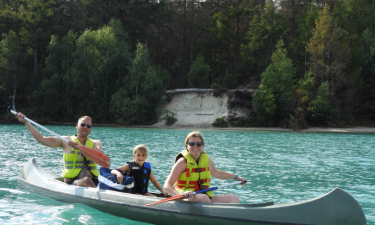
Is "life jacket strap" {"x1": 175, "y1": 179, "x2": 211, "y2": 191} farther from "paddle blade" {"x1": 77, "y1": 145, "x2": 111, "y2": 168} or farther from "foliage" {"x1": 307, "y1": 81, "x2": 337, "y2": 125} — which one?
"foliage" {"x1": 307, "y1": 81, "x2": 337, "y2": 125}

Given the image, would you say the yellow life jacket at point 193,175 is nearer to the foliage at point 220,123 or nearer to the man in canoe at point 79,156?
the man in canoe at point 79,156

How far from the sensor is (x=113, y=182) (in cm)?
544

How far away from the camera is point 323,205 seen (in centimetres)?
436

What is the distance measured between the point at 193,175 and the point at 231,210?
0.66 metres

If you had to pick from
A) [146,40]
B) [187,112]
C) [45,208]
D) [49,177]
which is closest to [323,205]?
[45,208]

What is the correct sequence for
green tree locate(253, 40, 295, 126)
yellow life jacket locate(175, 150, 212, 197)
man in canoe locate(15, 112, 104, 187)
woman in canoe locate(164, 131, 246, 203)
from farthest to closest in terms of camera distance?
green tree locate(253, 40, 295, 126), man in canoe locate(15, 112, 104, 187), yellow life jacket locate(175, 150, 212, 197), woman in canoe locate(164, 131, 246, 203)

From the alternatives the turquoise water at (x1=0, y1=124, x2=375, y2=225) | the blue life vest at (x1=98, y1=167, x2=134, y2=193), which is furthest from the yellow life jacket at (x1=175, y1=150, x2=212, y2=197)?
the turquoise water at (x1=0, y1=124, x2=375, y2=225)

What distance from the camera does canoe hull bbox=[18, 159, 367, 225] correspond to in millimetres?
4336

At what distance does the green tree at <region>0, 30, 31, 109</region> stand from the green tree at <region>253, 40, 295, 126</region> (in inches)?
913

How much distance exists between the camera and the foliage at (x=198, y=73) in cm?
3734

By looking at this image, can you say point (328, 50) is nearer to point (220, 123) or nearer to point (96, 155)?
point (220, 123)

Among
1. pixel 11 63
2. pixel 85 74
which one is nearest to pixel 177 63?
pixel 85 74

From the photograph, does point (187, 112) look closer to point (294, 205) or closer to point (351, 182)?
point (351, 182)

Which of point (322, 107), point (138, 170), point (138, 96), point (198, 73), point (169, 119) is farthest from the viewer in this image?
point (198, 73)
